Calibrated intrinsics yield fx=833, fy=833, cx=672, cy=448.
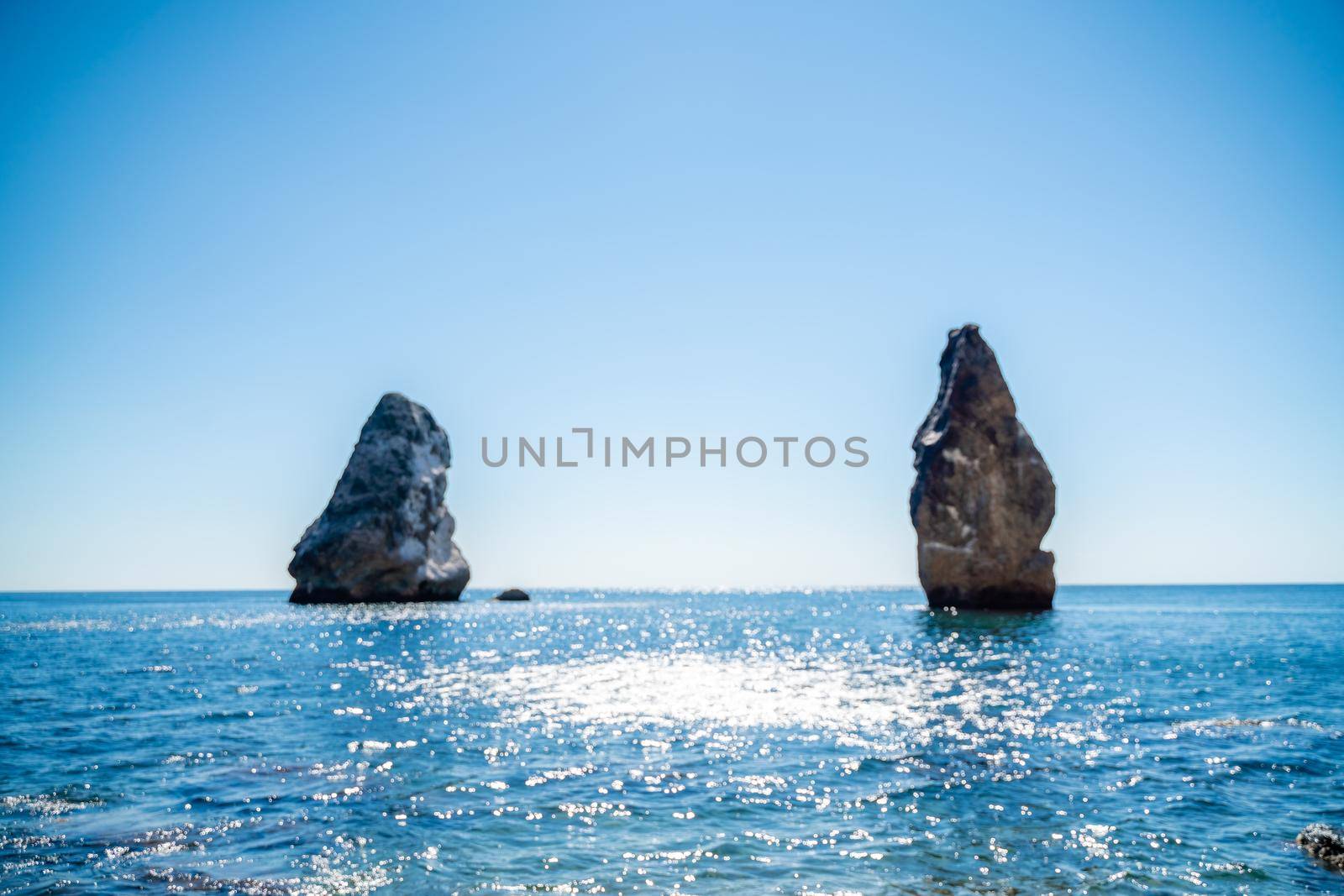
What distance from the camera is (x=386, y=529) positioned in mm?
104438

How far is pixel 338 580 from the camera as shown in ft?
344

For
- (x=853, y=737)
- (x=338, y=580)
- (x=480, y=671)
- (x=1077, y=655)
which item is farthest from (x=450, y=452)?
(x=853, y=737)

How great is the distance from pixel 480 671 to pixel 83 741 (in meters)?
17.4

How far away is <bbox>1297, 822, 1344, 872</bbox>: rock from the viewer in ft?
38.6

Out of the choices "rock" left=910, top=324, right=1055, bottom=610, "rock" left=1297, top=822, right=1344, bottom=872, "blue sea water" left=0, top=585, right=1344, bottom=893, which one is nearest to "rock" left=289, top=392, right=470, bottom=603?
"rock" left=910, top=324, right=1055, bottom=610

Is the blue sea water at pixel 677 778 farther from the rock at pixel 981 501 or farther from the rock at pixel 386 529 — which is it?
the rock at pixel 386 529

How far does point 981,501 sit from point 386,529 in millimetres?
71524

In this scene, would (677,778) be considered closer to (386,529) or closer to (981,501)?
(981,501)

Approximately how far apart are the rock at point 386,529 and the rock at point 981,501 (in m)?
64.5

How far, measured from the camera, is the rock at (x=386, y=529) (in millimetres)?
103938

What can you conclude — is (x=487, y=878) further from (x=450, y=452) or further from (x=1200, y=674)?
(x=450, y=452)

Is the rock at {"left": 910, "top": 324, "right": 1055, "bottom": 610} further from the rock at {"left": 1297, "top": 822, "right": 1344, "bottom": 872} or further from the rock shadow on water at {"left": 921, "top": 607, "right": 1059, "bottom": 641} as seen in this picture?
the rock at {"left": 1297, "top": 822, "right": 1344, "bottom": 872}

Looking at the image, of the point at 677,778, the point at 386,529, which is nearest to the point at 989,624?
the point at 677,778

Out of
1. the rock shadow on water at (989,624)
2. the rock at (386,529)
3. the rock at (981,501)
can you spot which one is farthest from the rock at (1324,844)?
the rock at (386,529)
